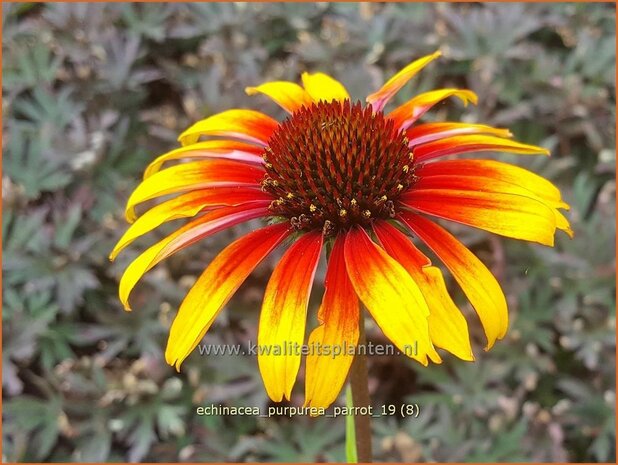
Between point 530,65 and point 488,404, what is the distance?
0.81 metres

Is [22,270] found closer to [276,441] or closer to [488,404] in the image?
[276,441]

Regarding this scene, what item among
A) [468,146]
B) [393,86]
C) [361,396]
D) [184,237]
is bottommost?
[361,396]

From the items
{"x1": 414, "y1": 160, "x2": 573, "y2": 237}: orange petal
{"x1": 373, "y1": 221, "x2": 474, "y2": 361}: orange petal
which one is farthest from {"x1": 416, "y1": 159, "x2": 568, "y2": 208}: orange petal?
{"x1": 373, "y1": 221, "x2": 474, "y2": 361}: orange petal

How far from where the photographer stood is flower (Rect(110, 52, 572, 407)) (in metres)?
0.54

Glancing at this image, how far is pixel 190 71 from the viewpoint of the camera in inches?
66.2

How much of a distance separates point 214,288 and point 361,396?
17cm

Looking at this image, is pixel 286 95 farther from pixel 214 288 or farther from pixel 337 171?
pixel 214 288

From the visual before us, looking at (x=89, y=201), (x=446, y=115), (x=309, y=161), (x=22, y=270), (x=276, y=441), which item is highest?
(x=446, y=115)

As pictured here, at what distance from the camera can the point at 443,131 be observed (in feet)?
2.51

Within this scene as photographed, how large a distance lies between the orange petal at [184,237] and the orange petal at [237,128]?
114 mm

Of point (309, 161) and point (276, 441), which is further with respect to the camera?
point (276, 441)

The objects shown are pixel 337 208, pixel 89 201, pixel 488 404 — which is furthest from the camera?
pixel 89 201

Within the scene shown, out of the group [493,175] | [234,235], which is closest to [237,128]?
[493,175]

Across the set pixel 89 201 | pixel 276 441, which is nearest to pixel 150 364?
pixel 276 441
